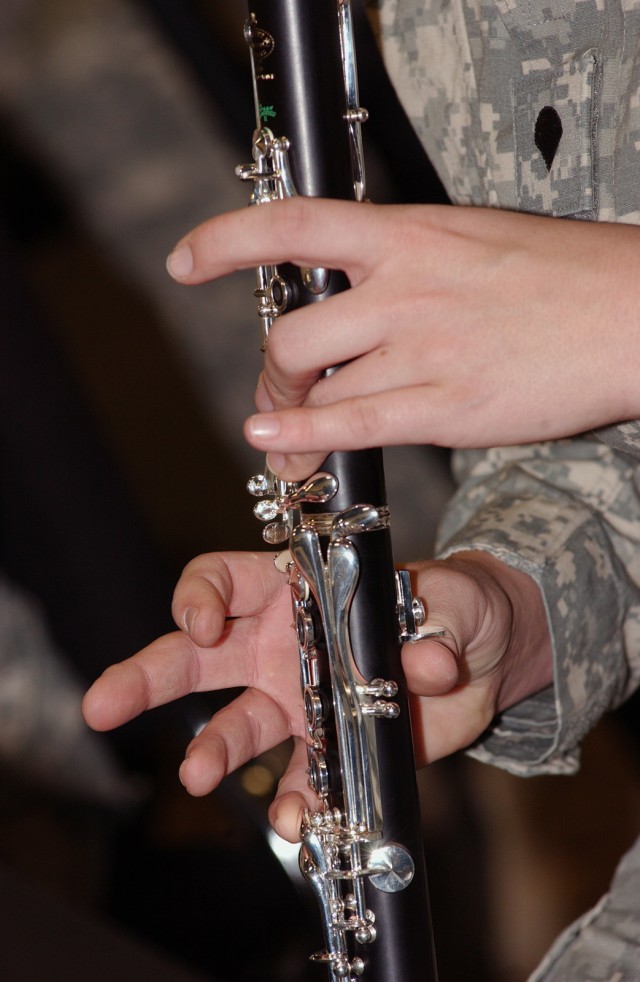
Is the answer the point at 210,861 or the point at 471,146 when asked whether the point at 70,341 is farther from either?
the point at 471,146

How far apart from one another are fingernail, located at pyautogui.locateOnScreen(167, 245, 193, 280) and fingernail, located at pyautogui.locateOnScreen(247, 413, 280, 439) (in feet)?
0.25

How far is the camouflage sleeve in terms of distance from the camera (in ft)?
2.68

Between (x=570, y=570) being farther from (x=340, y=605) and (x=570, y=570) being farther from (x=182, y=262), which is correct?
(x=182, y=262)

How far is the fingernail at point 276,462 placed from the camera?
0.54 meters

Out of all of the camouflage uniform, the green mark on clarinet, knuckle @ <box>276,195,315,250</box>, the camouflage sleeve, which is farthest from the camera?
the camouflage sleeve

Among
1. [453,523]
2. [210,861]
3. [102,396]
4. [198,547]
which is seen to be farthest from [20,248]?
[453,523]

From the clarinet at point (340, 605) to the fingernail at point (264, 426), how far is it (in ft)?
0.30

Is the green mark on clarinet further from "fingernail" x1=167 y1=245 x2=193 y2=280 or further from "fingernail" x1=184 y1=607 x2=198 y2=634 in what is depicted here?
"fingernail" x1=184 y1=607 x2=198 y2=634

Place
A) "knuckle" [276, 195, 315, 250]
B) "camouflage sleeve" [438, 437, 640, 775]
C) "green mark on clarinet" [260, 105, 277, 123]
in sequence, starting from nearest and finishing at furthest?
"knuckle" [276, 195, 315, 250] < "green mark on clarinet" [260, 105, 277, 123] < "camouflage sleeve" [438, 437, 640, 775]

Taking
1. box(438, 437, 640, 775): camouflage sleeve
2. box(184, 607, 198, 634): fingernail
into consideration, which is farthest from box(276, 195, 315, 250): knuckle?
box(438, 437, 640, 775): camouflage sleeve

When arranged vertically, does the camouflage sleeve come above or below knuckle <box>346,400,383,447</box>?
below

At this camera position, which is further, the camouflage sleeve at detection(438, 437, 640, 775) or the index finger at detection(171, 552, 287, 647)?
the camouflage sleeve at detection(438, 437, 640, 775)

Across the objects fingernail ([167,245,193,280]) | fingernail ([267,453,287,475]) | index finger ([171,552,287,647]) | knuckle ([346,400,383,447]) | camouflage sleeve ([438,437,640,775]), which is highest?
fingernail ([167,245,193,280])

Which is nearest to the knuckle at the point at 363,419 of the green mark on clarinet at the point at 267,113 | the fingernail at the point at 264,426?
the fingernail at the point at 264,426
